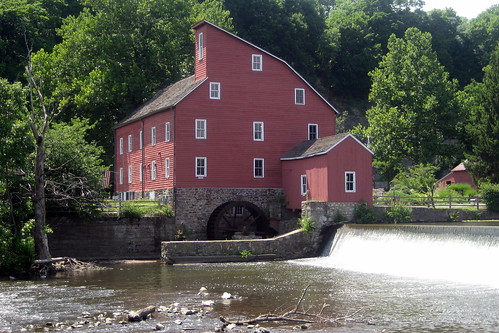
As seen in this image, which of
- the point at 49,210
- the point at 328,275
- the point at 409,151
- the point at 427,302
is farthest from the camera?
the point at 409,151

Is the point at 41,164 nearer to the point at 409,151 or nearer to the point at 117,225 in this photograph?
the point at 117,225

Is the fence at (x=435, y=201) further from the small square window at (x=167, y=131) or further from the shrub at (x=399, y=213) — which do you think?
the small square window at (x=167, y=131)

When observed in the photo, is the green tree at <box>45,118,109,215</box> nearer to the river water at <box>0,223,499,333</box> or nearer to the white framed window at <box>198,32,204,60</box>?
the river water at <box>0,223,499,333</box>

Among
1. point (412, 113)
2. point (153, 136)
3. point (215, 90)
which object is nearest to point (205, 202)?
point (153, 136)

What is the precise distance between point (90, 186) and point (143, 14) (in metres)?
21.9

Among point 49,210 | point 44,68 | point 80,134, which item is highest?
point 44,68

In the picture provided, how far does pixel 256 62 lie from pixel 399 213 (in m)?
12.0

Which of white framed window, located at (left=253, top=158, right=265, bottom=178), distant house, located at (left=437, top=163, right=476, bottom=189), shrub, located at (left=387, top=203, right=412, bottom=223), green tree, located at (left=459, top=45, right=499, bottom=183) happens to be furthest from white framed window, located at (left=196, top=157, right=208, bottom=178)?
distant house, located at (left=437, top=163, right=476, bottom=189)

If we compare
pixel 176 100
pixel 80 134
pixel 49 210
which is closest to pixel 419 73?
pixel 176 100

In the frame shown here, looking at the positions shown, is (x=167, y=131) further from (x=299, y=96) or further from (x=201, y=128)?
(x=299, y=96)

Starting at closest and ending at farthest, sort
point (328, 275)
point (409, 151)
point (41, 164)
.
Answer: point (328, 275) → point (41, 164) → point (409, 151)

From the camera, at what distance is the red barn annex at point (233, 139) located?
144 feet

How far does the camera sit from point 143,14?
57.7 meters

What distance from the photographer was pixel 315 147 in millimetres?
42875
